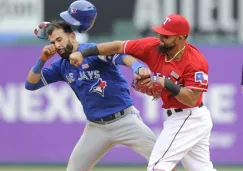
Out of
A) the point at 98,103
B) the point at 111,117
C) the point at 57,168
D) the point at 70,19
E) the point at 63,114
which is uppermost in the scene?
the point at 70,19

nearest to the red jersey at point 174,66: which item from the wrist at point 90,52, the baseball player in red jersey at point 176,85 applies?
the baseball player in red jersey at point 176,85

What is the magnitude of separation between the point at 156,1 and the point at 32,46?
5088mm

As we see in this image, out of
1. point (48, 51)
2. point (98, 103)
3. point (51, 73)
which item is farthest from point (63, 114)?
point (48, 51)

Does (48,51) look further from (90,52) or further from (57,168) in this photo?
(57,168)

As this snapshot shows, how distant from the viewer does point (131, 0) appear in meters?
18.6

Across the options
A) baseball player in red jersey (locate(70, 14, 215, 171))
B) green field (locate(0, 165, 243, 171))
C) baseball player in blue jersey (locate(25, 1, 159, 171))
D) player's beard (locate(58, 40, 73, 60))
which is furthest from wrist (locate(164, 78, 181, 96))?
green field (locate(0, 165, 243, 171))

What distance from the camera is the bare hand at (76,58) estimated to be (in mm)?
8820

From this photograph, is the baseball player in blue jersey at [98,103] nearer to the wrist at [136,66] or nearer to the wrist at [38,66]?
the wrist at [38,66]

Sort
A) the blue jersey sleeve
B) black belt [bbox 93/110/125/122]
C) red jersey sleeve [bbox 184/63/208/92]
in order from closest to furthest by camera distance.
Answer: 1. red jersey sleeve [bbox 184/63/208/92]
2. black belt [bbox 93/110/125/122]
3. the blue jersey sleeve

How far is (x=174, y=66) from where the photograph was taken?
889cm

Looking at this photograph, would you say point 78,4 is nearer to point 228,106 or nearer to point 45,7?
point 228,106

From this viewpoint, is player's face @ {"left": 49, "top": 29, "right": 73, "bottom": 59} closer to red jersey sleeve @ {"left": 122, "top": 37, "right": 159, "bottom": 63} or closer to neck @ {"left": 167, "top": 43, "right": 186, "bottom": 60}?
red jersey sleeve @ {"left": 122, "top": 37, "right": 159, "bottom": 63}

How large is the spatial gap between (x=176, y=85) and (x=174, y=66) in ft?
0.99

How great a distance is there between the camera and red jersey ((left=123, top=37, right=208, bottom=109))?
8789 millimetres
